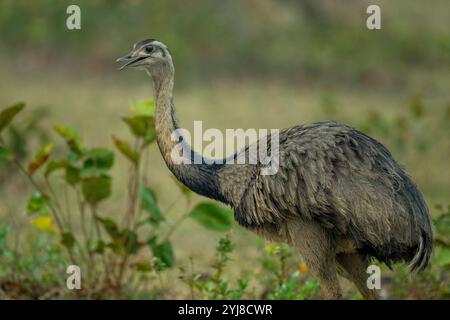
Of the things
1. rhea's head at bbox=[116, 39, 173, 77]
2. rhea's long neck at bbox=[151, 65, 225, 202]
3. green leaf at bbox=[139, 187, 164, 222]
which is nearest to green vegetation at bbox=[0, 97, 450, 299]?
green leaf at bbox=[139, 187, 164, 222]

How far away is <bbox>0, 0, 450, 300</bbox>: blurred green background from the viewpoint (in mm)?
10078

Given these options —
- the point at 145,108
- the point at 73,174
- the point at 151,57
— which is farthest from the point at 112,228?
the point at 151,57

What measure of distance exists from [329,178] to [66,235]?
1573 mm

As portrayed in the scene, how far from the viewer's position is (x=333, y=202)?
13.5ft

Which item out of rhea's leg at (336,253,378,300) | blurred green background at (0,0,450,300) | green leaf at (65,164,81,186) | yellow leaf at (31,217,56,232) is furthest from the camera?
blurred green background at (0,0,450,300)

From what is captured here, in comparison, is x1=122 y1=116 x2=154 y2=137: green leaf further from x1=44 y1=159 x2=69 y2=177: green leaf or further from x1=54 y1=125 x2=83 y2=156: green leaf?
x1=44 y1=159 x2=69 y2=177: green leaf

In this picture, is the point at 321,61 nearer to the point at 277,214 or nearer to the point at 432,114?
the point at 432,114

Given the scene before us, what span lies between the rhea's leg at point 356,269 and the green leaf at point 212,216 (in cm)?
78

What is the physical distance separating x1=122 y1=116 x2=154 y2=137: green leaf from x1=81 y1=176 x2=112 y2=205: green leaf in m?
0.34

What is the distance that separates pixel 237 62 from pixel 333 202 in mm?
8281

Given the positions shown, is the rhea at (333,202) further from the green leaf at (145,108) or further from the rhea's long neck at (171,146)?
the green leaf at (145,108)

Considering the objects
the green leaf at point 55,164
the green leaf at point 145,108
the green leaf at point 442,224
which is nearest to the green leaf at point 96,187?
the green leaf at point 55,164

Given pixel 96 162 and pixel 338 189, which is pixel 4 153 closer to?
pixel 96 162
